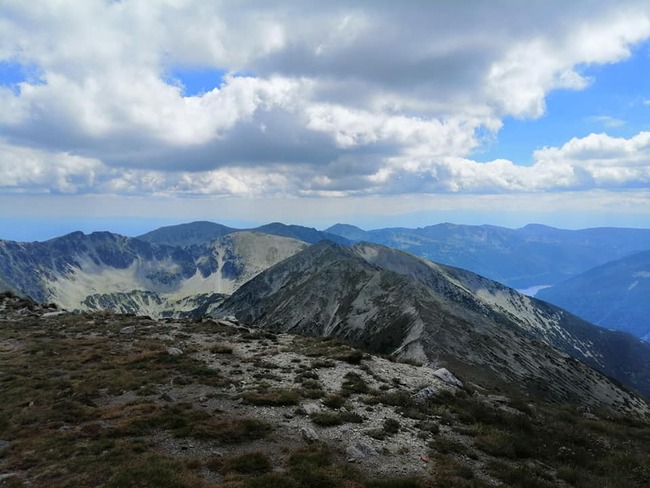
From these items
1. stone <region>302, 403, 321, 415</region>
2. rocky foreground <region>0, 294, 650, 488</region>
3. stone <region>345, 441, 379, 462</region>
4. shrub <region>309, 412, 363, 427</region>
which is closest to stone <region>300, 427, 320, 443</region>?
rocky foreground <region>0, 294, 650, 488</region>

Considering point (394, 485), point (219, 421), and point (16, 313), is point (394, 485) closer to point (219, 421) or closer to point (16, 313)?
point (219, 421)

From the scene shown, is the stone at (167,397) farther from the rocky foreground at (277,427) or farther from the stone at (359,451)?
the stone at (359,451)

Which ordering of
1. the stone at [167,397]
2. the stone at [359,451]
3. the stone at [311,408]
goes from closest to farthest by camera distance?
1. the stone at [359,451]
2. the stone at [311,408]
3. the stone at [167,397]

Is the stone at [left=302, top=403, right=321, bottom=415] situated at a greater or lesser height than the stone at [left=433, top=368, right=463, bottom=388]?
greater

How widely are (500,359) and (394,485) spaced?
114 metres

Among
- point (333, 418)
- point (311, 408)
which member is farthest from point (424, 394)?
point (311, 408)

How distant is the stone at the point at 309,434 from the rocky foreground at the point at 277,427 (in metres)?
0.07

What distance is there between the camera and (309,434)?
17.9 meters

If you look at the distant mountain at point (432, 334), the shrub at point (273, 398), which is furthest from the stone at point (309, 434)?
the distant mountain at point (432, 334)

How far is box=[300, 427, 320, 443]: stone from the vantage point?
696 inches

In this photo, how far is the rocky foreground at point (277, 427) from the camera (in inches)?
588

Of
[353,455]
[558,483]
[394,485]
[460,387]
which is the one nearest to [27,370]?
[353,455]

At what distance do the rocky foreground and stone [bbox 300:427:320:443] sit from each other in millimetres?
69

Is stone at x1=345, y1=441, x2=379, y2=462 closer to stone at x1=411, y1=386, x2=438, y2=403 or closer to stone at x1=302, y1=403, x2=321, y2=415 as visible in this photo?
stone at x1=302, y1=403, x2=321, y2=415
